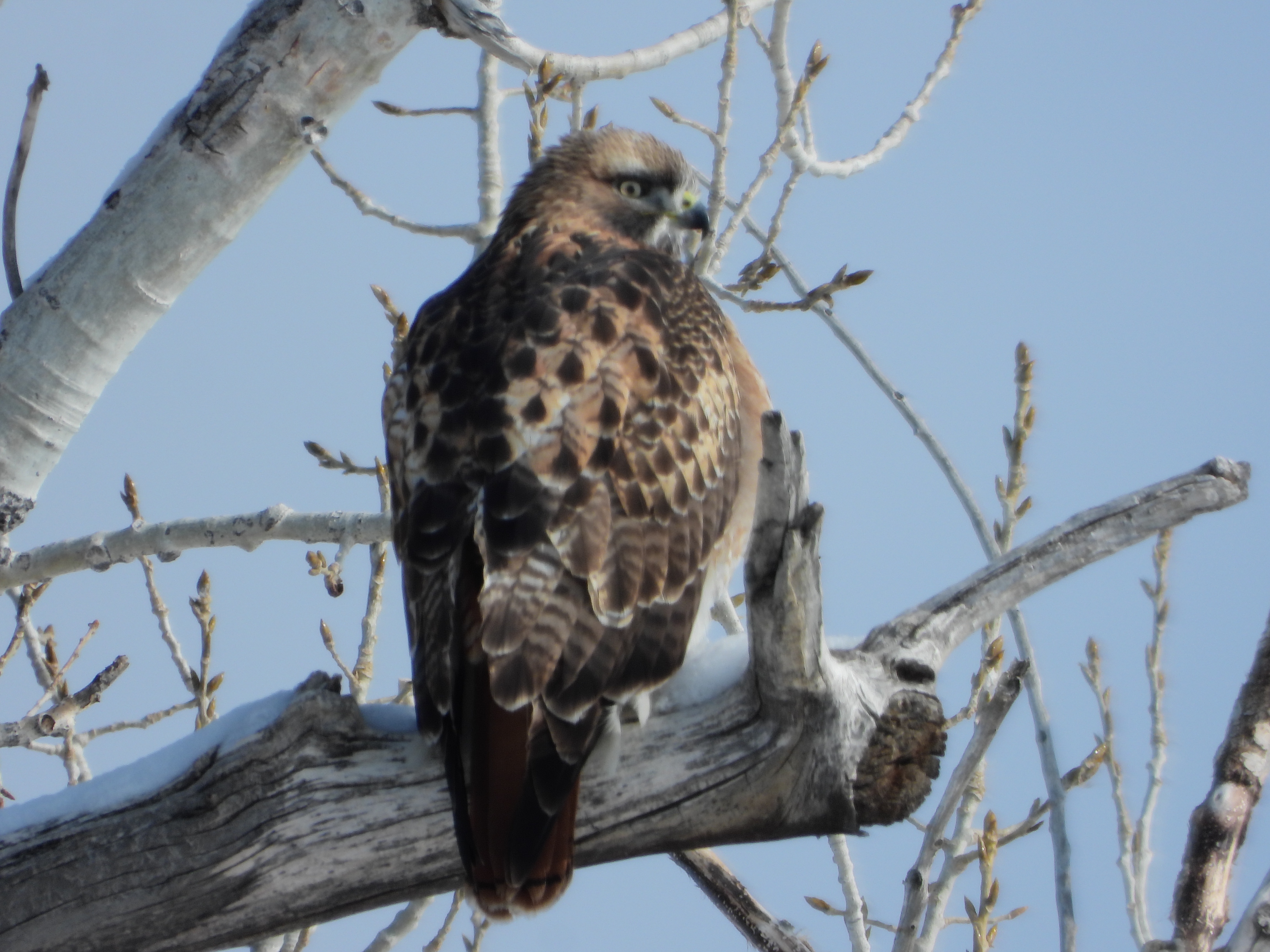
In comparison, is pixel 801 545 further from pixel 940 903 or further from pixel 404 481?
pixel 940 903

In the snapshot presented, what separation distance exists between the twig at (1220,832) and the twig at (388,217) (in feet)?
11.1

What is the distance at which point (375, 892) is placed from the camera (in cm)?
317

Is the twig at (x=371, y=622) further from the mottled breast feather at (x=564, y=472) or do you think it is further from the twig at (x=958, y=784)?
the twig at (x=958, y=784)

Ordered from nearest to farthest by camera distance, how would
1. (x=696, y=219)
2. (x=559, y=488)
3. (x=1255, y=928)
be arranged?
(x=1255, y=928), (x=559, y=488), (x=696, y=219)

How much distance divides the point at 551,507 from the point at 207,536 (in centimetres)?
223

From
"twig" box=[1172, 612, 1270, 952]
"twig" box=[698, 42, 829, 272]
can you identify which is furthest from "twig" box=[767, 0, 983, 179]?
"twig" box=[1172, 612, 1270, 952]

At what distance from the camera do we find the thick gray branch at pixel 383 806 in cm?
306

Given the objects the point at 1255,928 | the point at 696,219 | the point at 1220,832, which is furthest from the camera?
the point at 696,219

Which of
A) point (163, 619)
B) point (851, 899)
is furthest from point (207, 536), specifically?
point (851, 899)

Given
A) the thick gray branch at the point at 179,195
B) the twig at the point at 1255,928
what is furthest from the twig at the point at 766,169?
the twig at the point at 1255,928

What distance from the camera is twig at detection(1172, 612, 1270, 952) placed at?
2779mm

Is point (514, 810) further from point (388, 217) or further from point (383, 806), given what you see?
point (388, 217)

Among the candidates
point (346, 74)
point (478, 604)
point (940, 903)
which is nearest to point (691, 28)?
point (346, 74)

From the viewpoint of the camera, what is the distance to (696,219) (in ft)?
15.3
